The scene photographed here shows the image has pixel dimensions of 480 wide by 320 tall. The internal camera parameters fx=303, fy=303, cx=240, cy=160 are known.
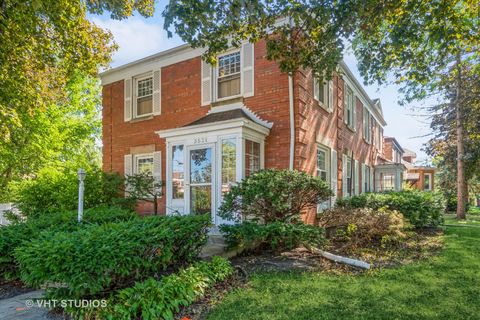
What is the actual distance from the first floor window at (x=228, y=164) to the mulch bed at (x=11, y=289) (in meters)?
4.18

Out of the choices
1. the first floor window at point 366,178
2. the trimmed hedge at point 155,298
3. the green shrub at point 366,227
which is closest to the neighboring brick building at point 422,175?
the first floor window at point 366,178

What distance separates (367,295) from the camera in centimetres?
402

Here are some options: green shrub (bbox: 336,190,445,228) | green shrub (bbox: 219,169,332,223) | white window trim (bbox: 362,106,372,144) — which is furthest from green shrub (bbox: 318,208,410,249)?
white window trim (bbox: 362,106,372,144)

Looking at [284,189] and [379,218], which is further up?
[284,189]

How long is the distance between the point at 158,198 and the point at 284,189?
16.7ft

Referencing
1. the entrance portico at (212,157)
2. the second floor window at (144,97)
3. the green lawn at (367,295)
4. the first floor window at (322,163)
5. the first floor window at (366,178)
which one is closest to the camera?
the green lawn at (367,295)

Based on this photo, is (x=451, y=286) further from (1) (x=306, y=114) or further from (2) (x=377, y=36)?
(1) (x=306, y=114)

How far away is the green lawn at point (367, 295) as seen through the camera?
3.48 m

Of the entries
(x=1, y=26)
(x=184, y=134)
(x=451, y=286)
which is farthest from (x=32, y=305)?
(x=1, y=26)

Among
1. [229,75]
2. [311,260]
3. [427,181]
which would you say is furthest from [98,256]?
[427,181]

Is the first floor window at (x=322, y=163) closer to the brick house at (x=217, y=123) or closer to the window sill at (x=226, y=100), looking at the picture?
the brick house at (x=217, y=123)

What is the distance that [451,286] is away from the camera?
4.33m

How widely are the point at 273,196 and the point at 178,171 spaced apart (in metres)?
3.25

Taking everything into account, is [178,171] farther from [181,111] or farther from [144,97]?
[144,97]
